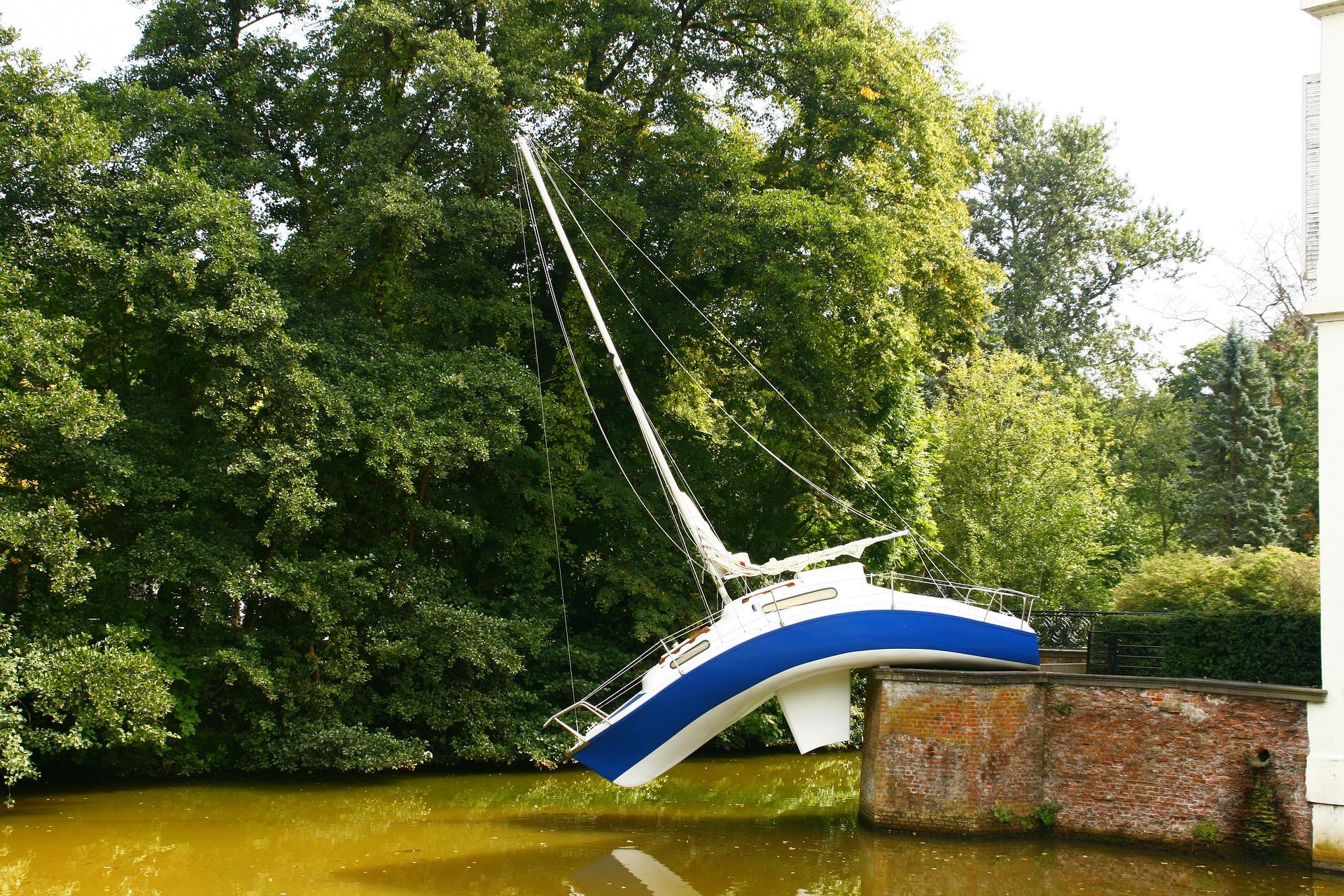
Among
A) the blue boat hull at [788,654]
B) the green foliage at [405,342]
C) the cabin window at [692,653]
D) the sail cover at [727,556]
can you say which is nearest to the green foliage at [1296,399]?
the green foliage at [405,342]

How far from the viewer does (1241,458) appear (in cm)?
3034

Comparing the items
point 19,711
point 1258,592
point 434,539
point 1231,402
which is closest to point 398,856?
point 19,711

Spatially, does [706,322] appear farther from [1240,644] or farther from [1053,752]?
[1240,644]

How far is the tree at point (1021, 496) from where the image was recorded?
28.6 m

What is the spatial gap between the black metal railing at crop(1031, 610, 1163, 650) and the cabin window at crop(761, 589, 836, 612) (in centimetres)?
412

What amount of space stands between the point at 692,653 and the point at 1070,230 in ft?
120

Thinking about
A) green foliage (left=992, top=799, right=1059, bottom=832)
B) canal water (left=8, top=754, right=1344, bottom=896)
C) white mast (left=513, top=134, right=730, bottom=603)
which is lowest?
canal water (left=8, top=754, right=1344, bottom=896)

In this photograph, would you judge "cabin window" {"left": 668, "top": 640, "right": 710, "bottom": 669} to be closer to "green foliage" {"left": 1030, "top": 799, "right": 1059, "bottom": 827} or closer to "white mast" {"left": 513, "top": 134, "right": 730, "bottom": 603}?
"white mast" {"left": 513, "top": 134, "right": 730, "bottom": 603}

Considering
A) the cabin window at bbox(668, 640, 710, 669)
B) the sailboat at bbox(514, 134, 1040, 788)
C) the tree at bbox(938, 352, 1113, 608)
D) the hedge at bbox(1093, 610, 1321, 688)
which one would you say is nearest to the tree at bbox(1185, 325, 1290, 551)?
the tree at bbox(938, 352, 1113, 608)

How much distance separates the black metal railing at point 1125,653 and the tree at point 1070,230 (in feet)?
101

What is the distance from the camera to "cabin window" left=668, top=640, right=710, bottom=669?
1463 centimetres

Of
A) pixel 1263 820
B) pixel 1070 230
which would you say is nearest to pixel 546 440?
pixel 1263 820

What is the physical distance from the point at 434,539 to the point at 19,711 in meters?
7.53

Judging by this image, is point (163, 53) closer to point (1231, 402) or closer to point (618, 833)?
point (618, 833)
